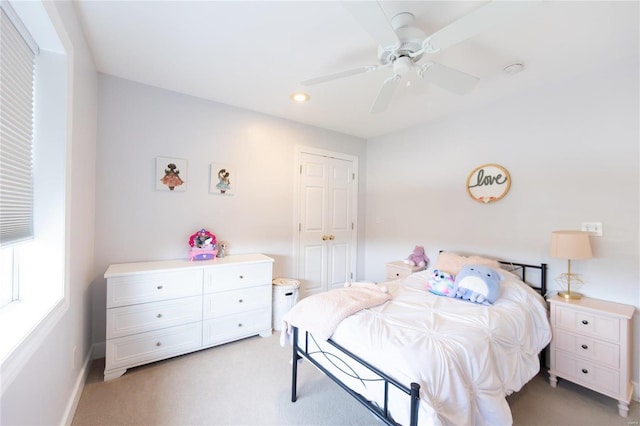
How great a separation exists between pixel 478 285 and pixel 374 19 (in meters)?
2.01

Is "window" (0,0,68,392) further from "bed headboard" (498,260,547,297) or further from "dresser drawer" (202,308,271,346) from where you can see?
"bed headboard" (498,260,547,297)

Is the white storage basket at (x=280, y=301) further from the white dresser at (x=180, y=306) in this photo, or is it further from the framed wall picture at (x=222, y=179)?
the framed wall picture at (x=222, y=179)

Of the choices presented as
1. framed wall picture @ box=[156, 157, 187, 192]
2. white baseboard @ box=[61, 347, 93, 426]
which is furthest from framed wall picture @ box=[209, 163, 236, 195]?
white baseboard @ box=[61, 347, 93, 426]

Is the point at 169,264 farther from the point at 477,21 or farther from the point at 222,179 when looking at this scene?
the point at 477,21

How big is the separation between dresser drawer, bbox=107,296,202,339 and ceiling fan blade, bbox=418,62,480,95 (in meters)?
2.59

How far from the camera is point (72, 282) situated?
1748 mm

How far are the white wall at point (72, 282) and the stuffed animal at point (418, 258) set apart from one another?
10.5 ft

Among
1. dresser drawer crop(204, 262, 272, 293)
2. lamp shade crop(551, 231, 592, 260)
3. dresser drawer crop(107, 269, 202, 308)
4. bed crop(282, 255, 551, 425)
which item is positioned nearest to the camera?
bed crop(282, 255, 551, 425)

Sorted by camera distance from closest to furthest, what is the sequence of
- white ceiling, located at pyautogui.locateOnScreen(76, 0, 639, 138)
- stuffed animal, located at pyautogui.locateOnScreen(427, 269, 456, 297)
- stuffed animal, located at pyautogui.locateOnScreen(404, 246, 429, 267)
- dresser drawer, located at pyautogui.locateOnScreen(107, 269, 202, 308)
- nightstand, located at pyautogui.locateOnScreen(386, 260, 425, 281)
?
1. white ceiling, located at pyautogui.locateOnScreen(76, 0, 639, 138)
2. dresser drawer, located at pyautogui.locateOnScreen(107, 269, 202, 308)
3. stuffed animal, located at pyautogui.locateOnScreen(427, 269, 456, 297)
4. nightstand, located at pyautogui.locateOnScreen(386, 260, 425, 281)
5. stuffed animal, located at pyautogui.locateOnScreen(404, 246, 429, 267)

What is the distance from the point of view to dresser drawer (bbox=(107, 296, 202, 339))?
2.18m

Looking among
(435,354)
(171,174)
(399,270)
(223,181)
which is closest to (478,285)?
(435,354)

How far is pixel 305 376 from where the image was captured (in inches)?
88.9

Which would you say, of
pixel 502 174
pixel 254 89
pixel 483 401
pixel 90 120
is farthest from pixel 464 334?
pixel 90 120

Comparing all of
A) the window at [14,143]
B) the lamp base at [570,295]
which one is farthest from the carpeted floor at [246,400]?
the window at [14,143]
